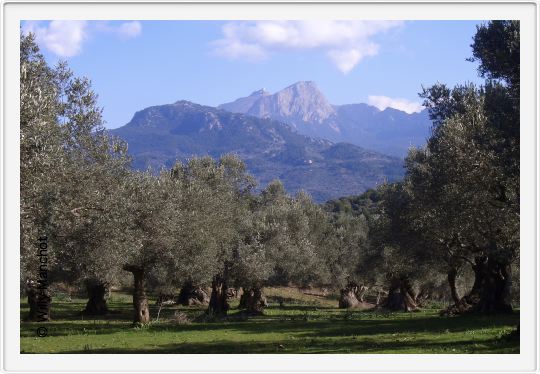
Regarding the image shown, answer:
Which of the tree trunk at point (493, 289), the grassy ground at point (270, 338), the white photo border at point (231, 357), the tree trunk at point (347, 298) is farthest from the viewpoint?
the tree trunk at point (347, 298)

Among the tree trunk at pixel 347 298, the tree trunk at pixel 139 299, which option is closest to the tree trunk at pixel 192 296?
the tree trunk at pixel 347 298

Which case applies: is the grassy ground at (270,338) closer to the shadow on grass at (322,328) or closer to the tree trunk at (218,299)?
the shadow on grass at (322,328)

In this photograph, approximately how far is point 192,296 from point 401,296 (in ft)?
75.5

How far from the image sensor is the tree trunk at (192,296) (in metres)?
69.1

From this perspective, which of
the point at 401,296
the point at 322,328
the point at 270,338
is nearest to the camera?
the point at 270,338

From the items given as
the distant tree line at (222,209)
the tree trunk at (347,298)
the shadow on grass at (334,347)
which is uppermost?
the distant tree line at (222,209)

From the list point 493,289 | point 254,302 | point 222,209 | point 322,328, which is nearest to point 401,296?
point 254,302

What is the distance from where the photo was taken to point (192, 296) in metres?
70.0

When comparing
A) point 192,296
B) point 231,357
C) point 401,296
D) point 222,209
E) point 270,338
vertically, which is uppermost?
point 222,209

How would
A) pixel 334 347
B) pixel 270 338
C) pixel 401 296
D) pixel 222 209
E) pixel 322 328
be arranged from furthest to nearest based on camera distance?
1. pixel 401 296
2. pixel 222 209
3. pixel 322 328
4. pixel 270 338
5. pixel 334 347

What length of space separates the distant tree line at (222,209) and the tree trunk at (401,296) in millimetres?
3921

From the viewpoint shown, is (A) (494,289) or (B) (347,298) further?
(B) (347,298)

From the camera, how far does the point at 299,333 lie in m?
32.2

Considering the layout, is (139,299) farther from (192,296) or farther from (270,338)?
(192,296)
